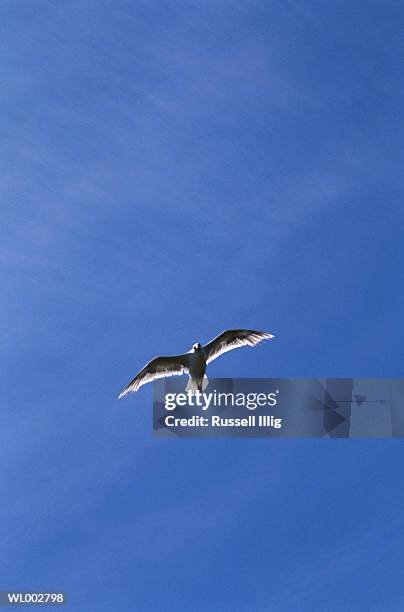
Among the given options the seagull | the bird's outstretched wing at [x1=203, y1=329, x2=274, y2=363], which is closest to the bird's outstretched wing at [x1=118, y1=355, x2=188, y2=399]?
the seagull

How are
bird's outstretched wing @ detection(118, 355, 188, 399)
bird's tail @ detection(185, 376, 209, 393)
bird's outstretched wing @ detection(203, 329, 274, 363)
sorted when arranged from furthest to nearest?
bird's tail @ detection(185, 376, 209, 393) < bird's outstretched wing @ detection(118, 355, 188, 399) < bird's outstretched wing @ detection(203, 329, 274, 363)

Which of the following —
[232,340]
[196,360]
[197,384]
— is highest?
[232,340]

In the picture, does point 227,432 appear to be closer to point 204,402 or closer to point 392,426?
point 204,402

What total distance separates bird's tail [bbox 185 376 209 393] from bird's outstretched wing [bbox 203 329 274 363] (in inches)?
49.6

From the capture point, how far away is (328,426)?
2580cm

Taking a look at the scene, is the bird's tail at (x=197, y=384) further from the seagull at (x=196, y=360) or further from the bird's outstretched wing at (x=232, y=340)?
the bird's outstretched wing at (x=232, y=340)

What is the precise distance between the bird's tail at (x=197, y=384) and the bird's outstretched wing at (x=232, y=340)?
1259mm

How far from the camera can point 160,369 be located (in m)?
25.6

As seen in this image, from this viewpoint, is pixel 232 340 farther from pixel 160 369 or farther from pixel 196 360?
pixel 160 369

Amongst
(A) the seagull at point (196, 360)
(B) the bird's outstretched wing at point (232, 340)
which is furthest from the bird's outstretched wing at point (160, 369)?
(B) the bird's outstretched wing at point (232, 340)

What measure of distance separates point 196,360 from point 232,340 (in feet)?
4.41

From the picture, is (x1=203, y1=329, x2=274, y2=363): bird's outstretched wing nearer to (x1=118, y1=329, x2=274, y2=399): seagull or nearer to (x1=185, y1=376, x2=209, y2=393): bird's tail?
(x1=118, y1=329, x2=274, y2=399): seagull

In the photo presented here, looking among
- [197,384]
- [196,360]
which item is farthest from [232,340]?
[197,384]

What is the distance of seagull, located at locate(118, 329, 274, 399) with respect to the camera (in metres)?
24.7
